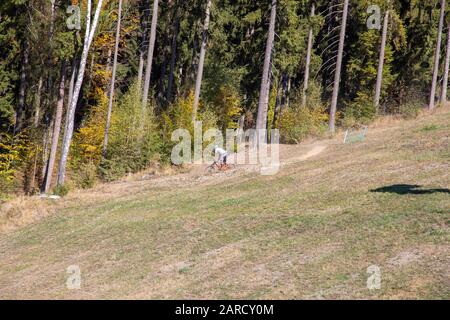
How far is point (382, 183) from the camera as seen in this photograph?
18906 millimetres

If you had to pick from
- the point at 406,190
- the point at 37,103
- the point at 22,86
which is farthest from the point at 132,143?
the point at 406,190

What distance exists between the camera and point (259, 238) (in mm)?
15328

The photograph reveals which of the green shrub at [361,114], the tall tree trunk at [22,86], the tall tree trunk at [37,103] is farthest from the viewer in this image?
the green shrub at [361,114]

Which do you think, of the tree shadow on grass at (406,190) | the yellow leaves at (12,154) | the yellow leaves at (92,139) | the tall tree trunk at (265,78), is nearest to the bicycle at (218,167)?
the tall tree trunk at (265,78)

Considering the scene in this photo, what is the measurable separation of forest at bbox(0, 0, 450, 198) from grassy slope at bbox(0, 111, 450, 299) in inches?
263

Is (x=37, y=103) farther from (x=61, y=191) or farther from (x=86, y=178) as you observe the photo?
(x=61, y=191)

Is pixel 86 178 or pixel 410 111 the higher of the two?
pixel 410 111

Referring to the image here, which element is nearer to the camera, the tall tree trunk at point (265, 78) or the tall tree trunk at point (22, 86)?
the tall tree trunk at point (265, 78)

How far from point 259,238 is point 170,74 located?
92.7 ft

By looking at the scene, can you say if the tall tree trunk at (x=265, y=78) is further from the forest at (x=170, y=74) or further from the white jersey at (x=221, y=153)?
the white jersey at (x=221, y=153)

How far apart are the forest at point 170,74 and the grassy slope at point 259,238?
6670mm

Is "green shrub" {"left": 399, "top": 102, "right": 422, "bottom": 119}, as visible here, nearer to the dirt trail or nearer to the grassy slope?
the dirt trail

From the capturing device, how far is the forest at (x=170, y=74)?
3008 cm

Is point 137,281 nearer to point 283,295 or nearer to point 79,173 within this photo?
point 283,295
